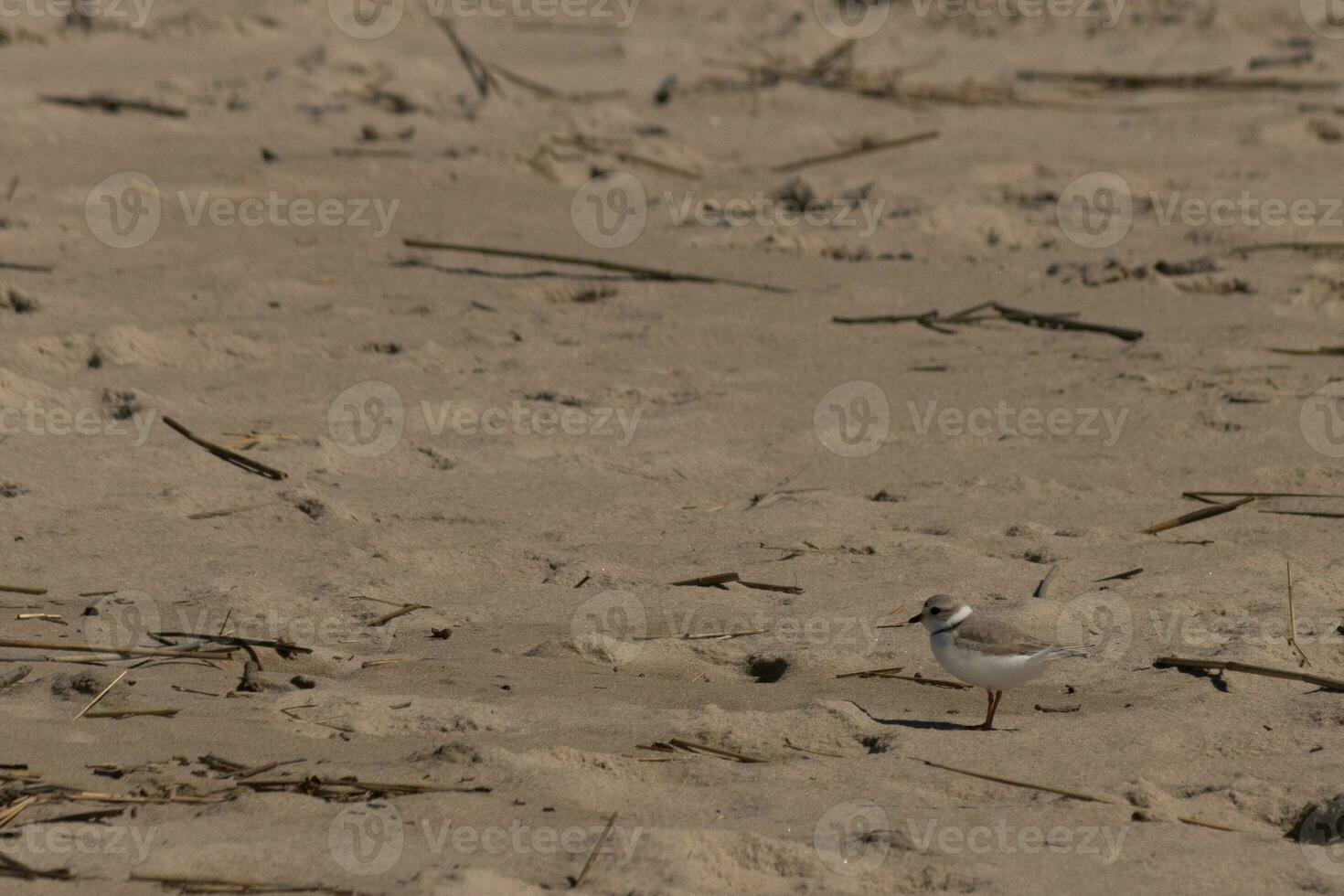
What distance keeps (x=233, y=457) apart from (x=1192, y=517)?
2.59 m

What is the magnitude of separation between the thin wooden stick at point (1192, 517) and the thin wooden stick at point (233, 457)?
7.61 feet

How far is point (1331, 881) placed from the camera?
105 inches

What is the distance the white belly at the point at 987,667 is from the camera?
10.4ft

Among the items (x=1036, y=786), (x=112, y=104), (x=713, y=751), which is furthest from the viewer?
(x=112, y=104)

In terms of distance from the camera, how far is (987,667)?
317 centimetres

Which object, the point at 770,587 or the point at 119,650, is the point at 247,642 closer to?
the point at 119,650

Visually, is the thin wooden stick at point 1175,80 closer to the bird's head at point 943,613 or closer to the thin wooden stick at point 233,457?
the thin wooden stick at point 233,457

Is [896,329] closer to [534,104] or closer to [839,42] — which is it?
[534,104]

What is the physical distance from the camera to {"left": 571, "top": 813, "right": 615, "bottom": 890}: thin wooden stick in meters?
2.54

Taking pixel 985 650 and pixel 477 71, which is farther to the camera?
pixel 477 71

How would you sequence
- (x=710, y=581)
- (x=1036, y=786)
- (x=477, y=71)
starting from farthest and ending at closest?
(x=477, y=71) → (x=710, y=581) → (x=1036, y=786)

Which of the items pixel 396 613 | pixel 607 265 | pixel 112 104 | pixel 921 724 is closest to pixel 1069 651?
pixel 921 724

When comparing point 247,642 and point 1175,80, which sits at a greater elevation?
point 1175,80

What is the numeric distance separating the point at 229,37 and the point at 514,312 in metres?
3.60
